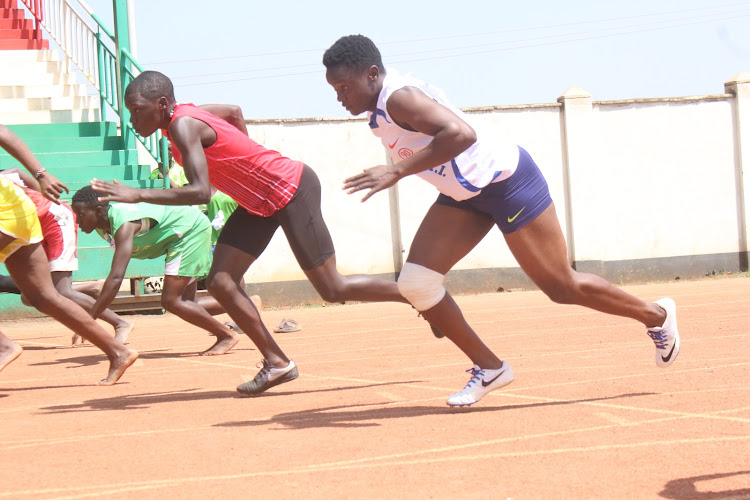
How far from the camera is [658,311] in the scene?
5406mm

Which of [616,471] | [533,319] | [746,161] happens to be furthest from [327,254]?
[746,161]

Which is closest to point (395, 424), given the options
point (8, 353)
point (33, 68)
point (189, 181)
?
point (189, 181)

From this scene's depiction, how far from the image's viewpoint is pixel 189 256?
27.2ft

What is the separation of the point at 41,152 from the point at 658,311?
37.8ft

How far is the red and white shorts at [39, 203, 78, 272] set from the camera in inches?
352

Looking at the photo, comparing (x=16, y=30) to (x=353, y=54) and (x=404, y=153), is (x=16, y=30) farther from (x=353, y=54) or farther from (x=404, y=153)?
(x=404, y=153)

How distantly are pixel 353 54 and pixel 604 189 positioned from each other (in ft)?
40.6

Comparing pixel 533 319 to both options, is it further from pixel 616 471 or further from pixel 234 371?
pixel 616 471

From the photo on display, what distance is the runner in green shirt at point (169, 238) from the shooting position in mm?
7836

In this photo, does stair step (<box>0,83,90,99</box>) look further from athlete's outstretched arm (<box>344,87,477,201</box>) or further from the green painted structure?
athlete's outstretched arm (<box>344,87,477,201</box>)

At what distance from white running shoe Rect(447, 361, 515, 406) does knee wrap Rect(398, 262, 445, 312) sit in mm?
453

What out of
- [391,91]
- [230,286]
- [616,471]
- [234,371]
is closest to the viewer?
[616,471]

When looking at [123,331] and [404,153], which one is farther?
[123,331]

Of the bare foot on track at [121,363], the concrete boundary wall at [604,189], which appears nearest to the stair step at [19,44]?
the concrete boundary wall at [604,189]
